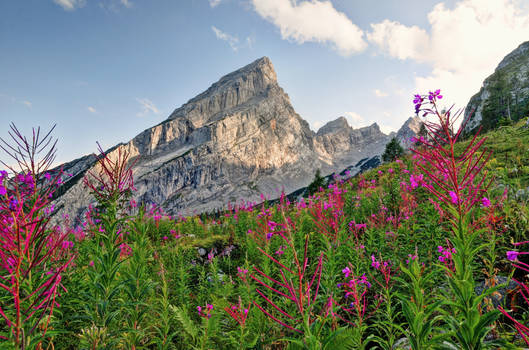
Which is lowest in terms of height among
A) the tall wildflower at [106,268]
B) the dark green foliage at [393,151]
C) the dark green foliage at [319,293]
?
the dark green foliage at [319,293]

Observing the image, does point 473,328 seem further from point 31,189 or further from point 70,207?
point 70,207

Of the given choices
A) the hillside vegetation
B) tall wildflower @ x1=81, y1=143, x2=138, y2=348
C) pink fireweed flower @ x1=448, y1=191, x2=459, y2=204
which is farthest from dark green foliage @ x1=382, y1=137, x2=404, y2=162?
tall wildflower @ x1=81, y1=143, x2=138, y2=348

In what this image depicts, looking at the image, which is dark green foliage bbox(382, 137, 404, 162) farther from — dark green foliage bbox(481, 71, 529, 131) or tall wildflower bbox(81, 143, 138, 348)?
dark green foliage bbox(481, 71, 529, 131)

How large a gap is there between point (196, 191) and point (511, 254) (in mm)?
178988

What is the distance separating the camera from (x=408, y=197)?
6004mm

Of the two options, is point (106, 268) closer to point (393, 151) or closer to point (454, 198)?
point (454, 198)

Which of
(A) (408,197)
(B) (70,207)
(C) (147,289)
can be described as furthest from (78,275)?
(B) (70,207)

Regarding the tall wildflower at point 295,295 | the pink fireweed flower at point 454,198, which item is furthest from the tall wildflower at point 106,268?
the pink fireweed flower at point 454,198

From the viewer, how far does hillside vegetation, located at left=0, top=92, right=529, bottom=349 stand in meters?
1.73

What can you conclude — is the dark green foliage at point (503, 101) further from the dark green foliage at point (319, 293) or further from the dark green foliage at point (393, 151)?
the dark green foliage at point (319, 293)

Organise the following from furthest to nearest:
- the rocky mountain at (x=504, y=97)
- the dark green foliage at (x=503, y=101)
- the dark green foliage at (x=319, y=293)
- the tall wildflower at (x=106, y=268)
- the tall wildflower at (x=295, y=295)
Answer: the dark green foliage at (x=503, y=101) → the rocky mountain at (x=504, y=97) → the tall wildflower at (x=106, y=268) → the dark green foliage at (x=319, y=293) → the tall wildflower at (x=295, y=295)

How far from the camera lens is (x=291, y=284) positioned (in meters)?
1.59

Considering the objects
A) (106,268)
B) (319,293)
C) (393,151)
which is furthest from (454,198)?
(393,151)

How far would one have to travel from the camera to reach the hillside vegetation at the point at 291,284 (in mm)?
1729
